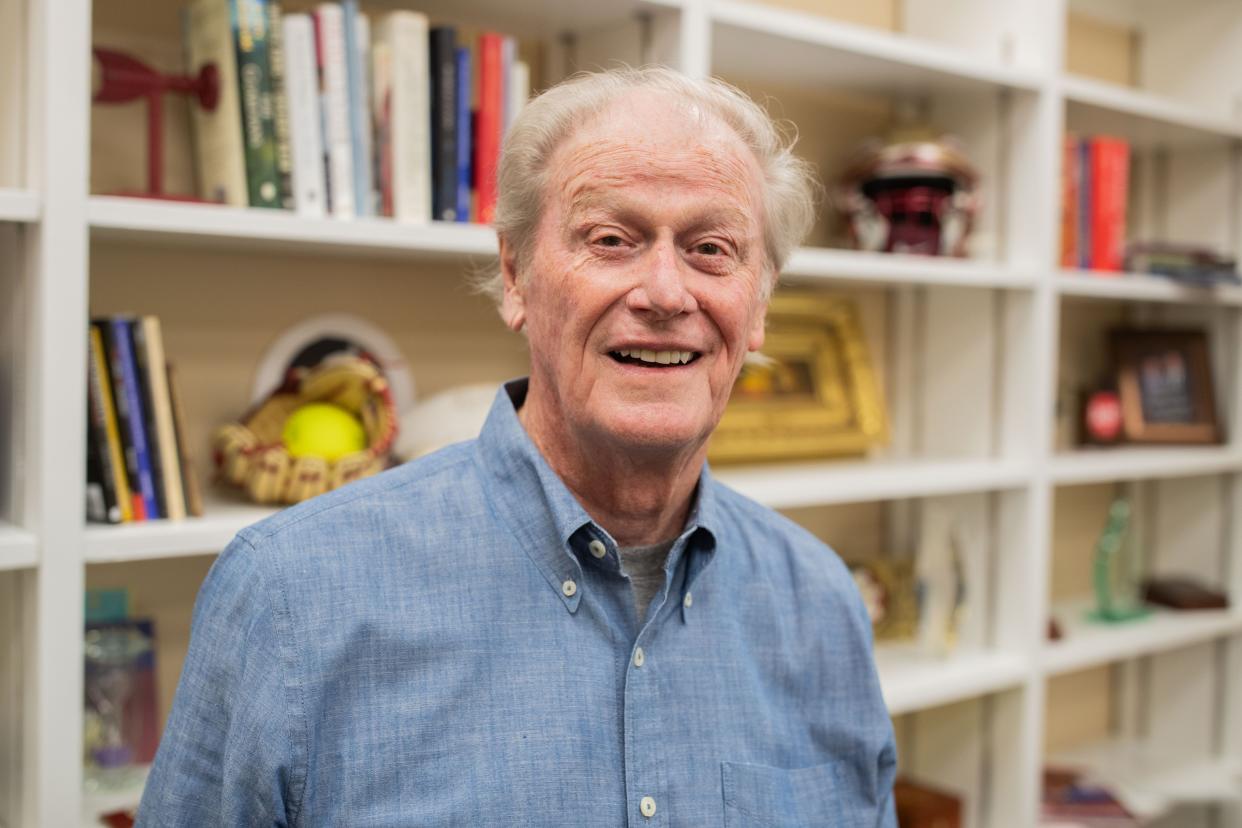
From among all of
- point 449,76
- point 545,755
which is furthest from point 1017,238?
point 545,755

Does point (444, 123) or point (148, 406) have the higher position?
point (444, 123)

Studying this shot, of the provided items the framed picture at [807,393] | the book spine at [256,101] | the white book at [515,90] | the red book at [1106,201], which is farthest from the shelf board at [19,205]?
the red book at [1106,201]

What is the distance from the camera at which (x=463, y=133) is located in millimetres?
1674

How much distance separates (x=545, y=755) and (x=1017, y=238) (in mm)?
1691

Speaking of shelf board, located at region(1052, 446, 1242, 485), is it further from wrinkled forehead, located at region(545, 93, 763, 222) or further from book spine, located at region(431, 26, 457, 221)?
wrinkled forehead, located at region(545, 93, 763, 222)

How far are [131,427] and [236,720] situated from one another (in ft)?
1.97

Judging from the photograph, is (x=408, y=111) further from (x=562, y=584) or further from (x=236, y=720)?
(x=236, y=720)

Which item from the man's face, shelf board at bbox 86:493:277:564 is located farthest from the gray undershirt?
shelf board at bbox 86:493:277:564

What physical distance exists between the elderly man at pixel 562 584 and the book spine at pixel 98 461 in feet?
1.54

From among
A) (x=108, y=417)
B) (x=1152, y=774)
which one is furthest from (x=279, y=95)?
(x=1152, y=774)

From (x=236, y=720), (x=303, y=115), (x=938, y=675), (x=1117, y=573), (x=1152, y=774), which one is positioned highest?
(x=303, y=115)

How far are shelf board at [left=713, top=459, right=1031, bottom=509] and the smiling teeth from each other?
0.83 m

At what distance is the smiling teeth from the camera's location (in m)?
1.05

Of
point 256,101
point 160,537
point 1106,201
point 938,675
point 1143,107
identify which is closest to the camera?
point 160,537
